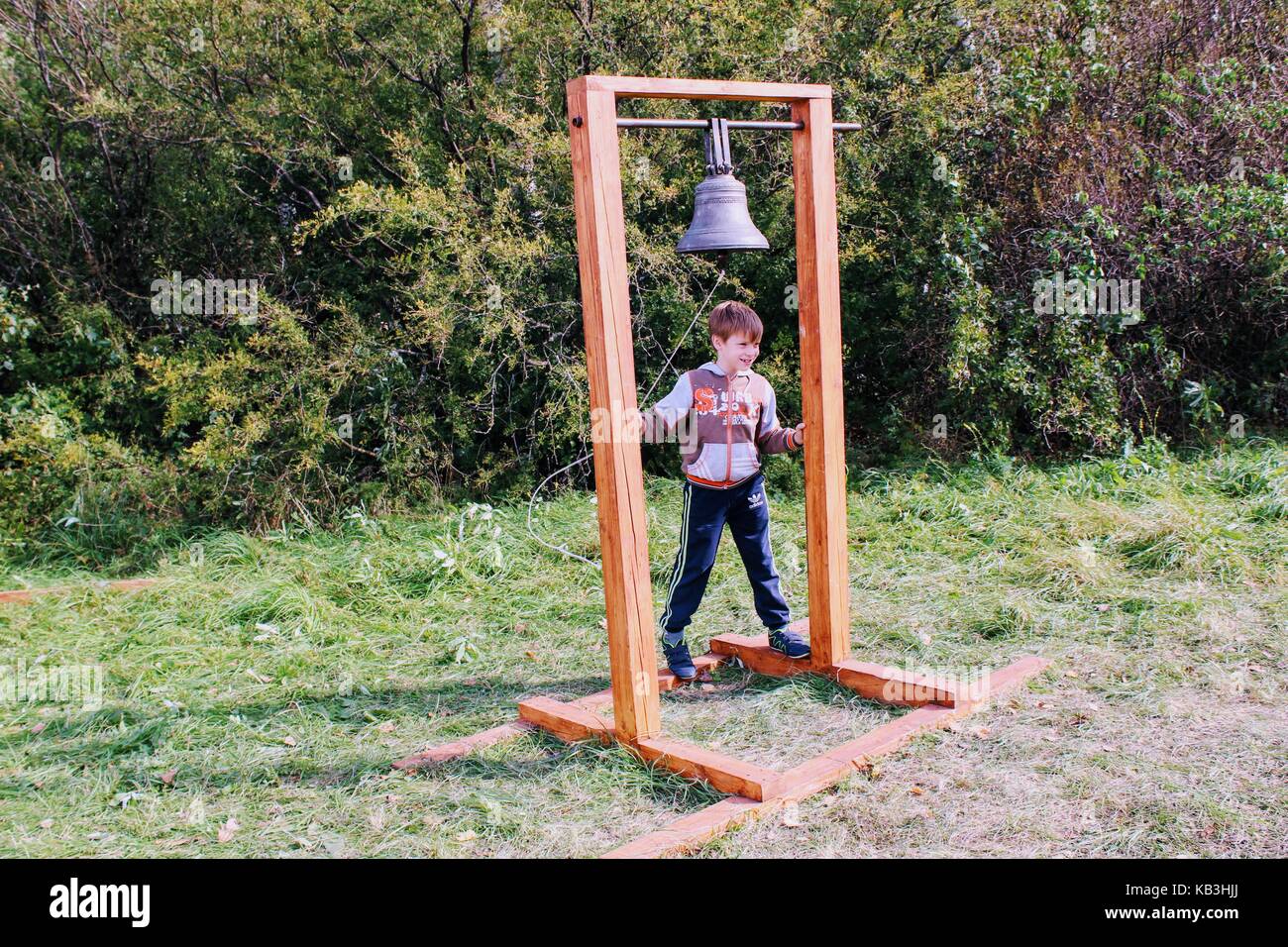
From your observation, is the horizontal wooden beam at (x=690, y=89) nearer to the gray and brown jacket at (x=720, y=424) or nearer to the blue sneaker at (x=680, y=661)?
the gray and brown jacket at (x=720, y=424)

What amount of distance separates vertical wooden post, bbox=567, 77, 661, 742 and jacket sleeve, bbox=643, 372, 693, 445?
354mm

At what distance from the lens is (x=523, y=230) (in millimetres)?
8711

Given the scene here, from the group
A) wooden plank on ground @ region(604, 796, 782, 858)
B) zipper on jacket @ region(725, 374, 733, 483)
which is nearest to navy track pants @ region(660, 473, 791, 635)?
zipper on jacket @ region(725, 374, 733, 483)

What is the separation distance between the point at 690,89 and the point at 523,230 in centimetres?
463

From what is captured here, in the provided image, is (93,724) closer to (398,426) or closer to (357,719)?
(357,719)

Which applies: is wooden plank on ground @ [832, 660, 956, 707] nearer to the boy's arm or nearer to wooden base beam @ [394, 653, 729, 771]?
wooden base beam @ [394, 653, 729, 771]

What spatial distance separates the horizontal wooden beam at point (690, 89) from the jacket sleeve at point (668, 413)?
1.22 meters

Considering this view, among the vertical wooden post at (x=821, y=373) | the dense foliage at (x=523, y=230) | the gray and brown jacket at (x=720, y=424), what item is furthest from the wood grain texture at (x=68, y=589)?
the vertical wooden post at (x=821, y=373)

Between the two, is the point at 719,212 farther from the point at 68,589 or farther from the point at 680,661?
the point at 68,589

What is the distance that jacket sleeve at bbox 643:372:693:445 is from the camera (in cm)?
459

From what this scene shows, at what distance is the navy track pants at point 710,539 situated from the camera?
5.02m

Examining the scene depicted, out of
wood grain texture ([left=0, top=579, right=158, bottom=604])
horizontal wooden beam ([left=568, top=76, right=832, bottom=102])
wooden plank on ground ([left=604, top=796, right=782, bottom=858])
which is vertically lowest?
wooden plank on ground ([left=604, top=796, right=782, bottom=858])

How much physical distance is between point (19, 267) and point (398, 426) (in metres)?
4.13

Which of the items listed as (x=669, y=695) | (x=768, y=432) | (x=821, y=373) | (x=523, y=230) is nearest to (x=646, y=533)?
(x=768, y=432)
